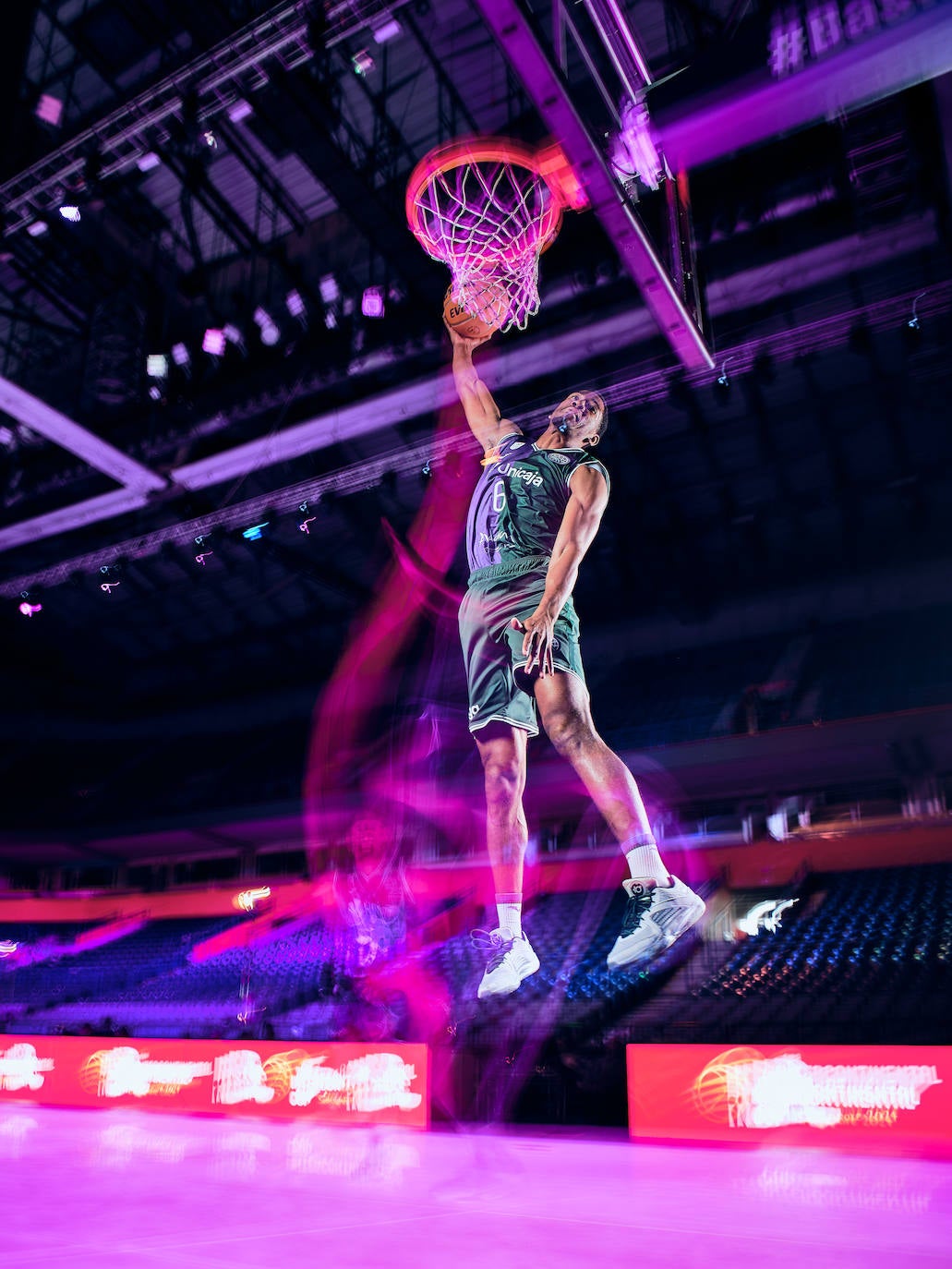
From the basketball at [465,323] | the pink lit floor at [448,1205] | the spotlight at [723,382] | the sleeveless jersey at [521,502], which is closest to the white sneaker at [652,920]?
the pink lit floor at [448,1205]

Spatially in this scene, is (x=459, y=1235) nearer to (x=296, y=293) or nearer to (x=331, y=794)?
(x=296, y=293)

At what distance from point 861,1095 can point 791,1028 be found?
5.09ft

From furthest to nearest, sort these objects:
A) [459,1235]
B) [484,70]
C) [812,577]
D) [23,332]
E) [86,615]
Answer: [86,615], [812,577], [23,332], [484,70], [459,1235]

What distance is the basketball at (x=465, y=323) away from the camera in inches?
212

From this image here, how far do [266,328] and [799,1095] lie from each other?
8228mm

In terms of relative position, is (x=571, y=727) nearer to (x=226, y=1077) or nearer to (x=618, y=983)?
(x=618, y=983)

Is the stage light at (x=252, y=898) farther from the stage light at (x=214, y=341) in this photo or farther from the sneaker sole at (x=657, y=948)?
the sneaker sole at (x=657, y=948)

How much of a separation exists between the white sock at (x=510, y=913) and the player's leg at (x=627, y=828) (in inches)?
20.9

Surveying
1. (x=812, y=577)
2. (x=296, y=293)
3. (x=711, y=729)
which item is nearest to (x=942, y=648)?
(x=812, y=577)

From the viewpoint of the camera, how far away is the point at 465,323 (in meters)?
5.48

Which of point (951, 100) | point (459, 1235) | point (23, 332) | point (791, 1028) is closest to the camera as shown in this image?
point (459, 1235)

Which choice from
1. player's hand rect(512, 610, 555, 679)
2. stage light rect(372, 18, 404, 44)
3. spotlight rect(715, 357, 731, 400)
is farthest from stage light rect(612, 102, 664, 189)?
spotlight rect(715, 357, 731, 400)

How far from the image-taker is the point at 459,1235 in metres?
2.87

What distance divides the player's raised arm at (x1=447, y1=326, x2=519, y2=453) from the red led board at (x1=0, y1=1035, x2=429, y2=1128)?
188 inches
